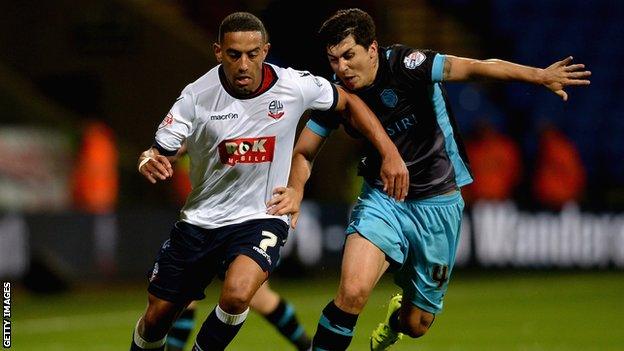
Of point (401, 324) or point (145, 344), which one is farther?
point (401, 324)

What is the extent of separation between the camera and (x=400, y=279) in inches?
326

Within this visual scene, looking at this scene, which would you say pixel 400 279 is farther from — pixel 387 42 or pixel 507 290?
pixel 387 42

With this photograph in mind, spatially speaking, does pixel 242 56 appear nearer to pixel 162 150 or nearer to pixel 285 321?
pixel 162 150

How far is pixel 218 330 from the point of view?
7086mm

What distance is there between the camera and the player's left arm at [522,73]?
7207mm

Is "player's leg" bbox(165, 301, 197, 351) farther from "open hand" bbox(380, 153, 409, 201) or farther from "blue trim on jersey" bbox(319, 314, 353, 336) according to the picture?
"open hand" bbox(380, 153, 409, 201)

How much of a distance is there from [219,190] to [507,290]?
8.27m

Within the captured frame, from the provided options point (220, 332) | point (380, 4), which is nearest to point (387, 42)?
point (380, 4)

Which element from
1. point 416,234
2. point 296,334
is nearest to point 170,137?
point 416,234

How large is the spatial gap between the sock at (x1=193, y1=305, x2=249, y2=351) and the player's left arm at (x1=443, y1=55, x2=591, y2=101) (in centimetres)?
183

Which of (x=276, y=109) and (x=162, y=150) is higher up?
(x=276, y=109)

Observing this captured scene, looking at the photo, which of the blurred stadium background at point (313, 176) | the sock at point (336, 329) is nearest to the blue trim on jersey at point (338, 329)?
the sock at point (336, 329)

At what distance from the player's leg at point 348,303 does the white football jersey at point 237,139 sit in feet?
1.61

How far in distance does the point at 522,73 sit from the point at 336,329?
174 centimetres
